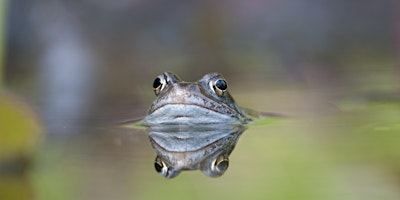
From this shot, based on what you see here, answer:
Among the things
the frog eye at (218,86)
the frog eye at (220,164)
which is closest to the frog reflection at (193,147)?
the frog eye at (220,164)

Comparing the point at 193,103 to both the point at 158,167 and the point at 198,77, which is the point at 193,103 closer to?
the point at 158,167

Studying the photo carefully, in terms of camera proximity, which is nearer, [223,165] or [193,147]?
[223,165]

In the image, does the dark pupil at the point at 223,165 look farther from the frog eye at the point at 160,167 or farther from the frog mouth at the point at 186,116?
the frog mouth at the point at 186,116

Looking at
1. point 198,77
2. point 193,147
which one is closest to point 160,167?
point 193,147

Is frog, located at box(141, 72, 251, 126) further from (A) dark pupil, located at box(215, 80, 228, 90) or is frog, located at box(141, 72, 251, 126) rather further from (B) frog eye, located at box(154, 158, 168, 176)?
(B) frog eye, located at box(154, 158, 168, 176)

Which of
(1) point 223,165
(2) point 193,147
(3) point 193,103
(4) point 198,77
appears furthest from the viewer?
(4) point 198,77

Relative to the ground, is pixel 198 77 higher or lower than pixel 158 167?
higher
